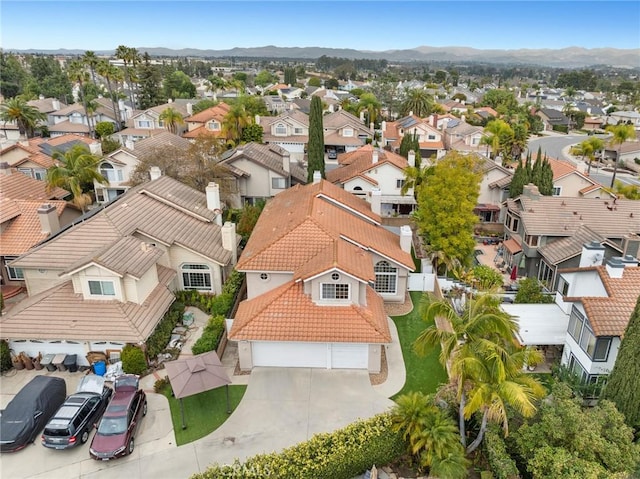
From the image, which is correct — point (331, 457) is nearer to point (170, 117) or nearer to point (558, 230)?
point (558, 230)

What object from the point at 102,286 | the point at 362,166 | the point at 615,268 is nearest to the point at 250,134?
the point at 362,166

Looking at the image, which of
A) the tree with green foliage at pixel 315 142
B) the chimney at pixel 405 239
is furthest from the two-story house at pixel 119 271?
the tree with green foliage at pixel 315 142

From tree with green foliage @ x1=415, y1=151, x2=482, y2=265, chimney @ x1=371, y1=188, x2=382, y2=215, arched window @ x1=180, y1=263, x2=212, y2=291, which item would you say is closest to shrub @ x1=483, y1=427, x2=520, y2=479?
tree with green foliage @ x1=415, y1=151, x2=482, y2=265

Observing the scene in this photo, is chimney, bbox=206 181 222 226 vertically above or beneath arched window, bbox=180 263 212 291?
above

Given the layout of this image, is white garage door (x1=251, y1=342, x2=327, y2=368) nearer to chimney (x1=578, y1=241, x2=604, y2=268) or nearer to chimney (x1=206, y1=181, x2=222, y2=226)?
chimney (x1=206, y1=181, x2=222, y2=226)

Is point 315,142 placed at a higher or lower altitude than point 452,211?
higher

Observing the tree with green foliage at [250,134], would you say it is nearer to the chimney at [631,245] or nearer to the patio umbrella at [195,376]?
the chimney at [631,245]

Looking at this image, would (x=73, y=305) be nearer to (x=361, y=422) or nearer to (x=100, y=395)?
(x=100, y=395)
